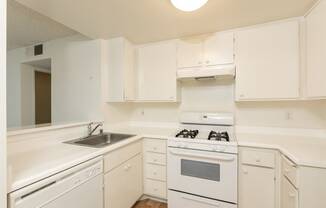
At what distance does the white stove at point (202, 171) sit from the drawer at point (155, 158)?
15 cm

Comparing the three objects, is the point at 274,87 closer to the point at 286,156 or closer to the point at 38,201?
the point at 286,156

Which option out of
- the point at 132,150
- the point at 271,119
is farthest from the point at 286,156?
the point at 132,150

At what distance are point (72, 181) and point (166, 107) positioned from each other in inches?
65.6

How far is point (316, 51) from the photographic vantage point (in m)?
1.50

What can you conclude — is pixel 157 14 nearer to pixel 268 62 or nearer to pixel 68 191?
pixel 268 62

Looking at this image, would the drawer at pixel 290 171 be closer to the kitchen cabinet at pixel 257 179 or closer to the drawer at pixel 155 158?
the kitchen cabinet at pixel 257 179

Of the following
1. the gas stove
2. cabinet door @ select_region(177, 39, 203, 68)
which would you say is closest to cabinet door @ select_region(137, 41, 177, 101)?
cabinet door @ select_region(177, 39, 203, 68)

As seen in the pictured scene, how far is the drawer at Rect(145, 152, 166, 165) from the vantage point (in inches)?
81.9

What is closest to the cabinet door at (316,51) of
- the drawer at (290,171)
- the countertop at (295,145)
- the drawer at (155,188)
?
the countertop at (295,145)

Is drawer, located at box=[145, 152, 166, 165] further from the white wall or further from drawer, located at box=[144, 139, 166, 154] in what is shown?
the white wall

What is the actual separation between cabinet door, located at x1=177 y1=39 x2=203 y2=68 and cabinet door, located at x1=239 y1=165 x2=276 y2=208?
1.35 meters

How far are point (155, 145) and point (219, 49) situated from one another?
146 centimetres

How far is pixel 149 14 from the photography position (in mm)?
1686

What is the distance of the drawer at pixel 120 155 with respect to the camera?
5.17 ft
